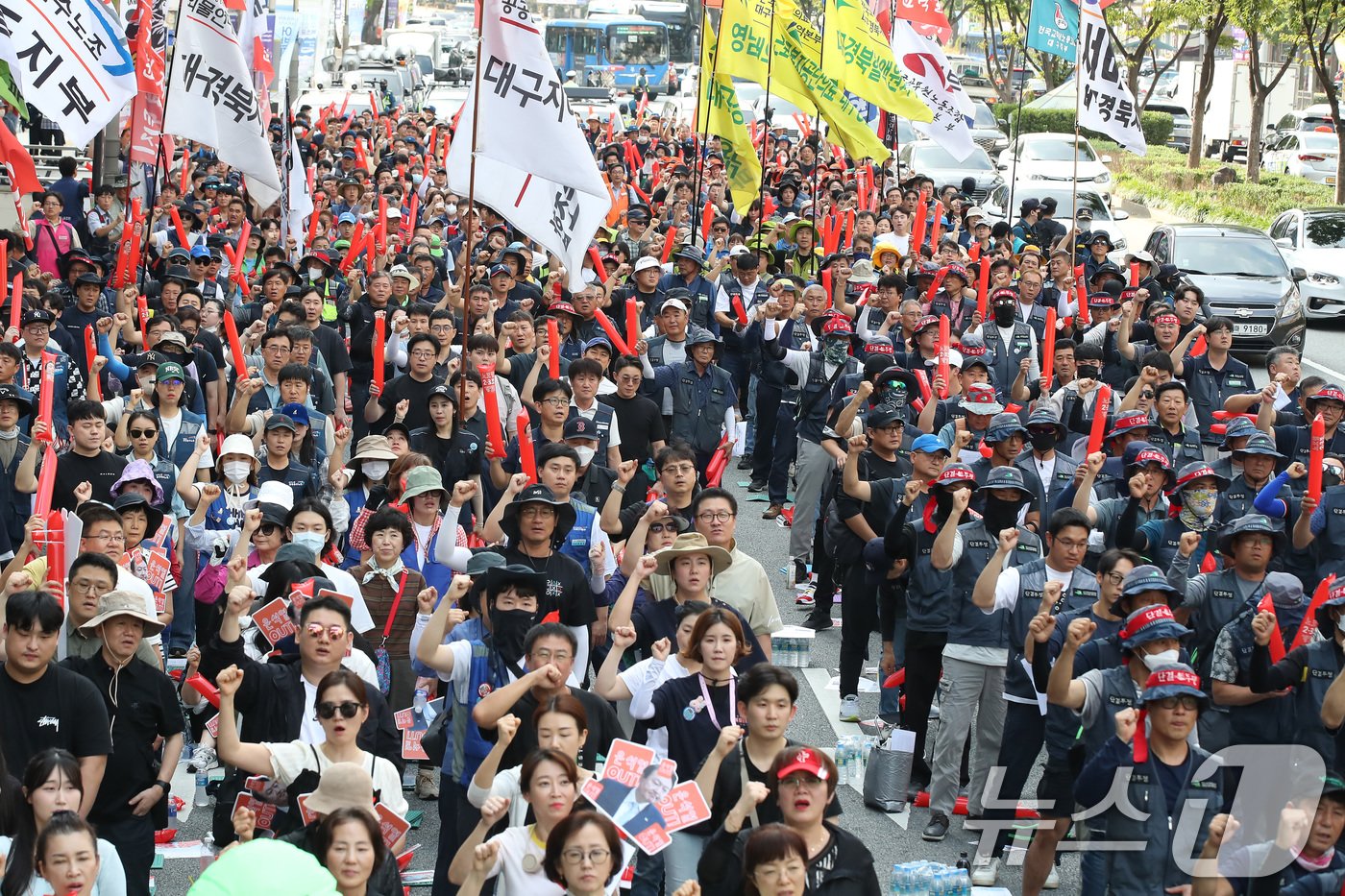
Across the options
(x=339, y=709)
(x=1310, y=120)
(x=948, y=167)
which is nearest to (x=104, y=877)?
(x=339, y=709)

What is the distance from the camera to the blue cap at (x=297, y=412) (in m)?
10.0

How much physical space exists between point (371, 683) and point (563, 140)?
396 centimetres

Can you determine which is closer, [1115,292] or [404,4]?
[1115,292]

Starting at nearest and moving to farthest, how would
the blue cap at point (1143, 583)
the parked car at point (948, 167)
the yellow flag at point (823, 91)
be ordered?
the blue cap at point (1143, 583)
the yellow flag at point (823, 91)
the parked car at point (948, 167)

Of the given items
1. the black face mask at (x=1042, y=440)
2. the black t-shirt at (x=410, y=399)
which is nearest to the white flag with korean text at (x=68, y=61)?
the black t-shirt at (x=410, y=399)

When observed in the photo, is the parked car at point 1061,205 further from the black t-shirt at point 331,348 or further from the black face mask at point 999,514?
the black face mask at point 999,514

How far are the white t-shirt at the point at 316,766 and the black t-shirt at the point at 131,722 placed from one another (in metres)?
0.62

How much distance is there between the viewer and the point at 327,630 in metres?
6.82

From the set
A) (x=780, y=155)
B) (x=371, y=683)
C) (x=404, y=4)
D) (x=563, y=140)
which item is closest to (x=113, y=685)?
(x=371, y=683)

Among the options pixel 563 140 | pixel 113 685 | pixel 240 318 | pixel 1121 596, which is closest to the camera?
pixel 113 685

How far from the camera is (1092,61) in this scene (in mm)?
16516

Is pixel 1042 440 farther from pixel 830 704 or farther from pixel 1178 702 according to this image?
pixel 1178 702

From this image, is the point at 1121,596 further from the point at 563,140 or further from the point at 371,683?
the point at 563,140

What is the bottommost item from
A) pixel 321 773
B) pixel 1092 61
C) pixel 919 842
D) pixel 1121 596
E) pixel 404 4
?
pixel 919 842
